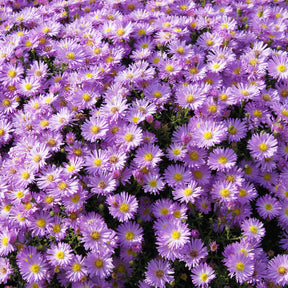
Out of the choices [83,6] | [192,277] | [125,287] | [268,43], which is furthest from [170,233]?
[83,6]

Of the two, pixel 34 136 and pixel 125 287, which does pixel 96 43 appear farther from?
pixel 125 287

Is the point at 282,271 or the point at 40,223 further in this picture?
the point at 40,223

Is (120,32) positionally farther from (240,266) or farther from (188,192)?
(240,266)

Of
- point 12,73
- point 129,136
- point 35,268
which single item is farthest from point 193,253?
point 12,73

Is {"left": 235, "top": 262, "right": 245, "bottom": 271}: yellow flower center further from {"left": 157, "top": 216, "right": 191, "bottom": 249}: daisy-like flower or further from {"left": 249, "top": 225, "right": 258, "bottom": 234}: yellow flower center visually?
{"left": 157, "top": 216, "right": 191, "bottom": 249}: daisy-like flower

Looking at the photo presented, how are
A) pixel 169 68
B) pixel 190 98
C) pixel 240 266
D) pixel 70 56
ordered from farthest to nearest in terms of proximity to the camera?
pixel 70 56, pixel 169 68, pixel 190 98, pixel 240 266

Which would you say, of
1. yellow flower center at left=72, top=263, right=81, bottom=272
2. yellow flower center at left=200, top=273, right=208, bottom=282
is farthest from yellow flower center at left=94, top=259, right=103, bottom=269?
yellow flower center at left=200, top=273, right=208, bottom=282

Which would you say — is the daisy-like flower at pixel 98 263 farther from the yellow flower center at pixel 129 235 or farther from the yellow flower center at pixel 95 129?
the yellow flower center at pixel 95 129

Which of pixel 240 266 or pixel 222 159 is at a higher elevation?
pixel 222 159
